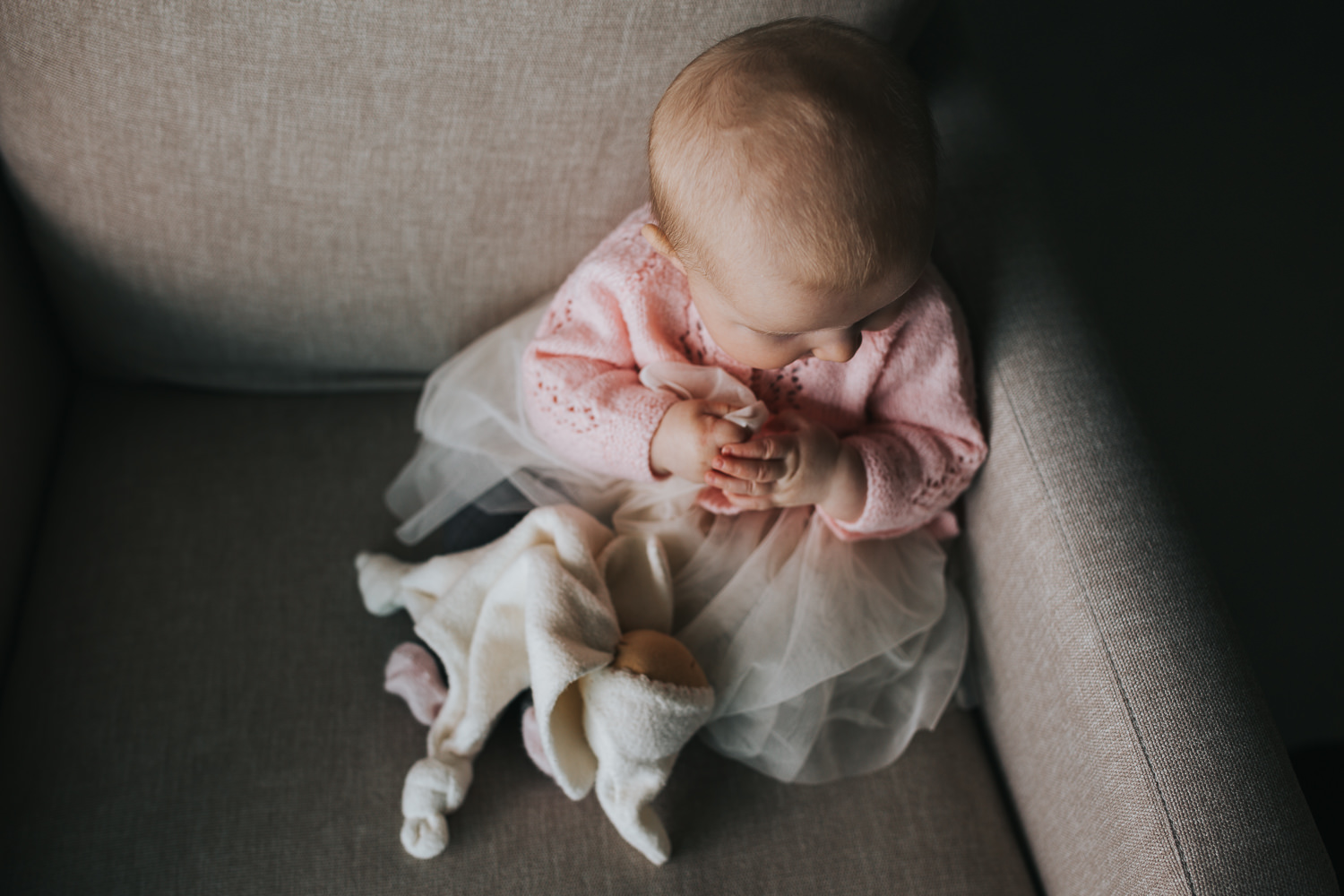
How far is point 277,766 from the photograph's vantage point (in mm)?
803

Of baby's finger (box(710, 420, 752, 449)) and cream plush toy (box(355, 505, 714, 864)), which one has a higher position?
baby's finger (box(710, 420, 752, 449))

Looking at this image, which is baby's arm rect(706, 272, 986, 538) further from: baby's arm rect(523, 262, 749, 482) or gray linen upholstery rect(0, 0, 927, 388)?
gray linen upholstery rect(0, 0, 927, 388)

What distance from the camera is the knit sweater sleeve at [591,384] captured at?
810 mm

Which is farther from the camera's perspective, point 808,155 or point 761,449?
point 761,449

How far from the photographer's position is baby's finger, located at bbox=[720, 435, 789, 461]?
29.9 inches

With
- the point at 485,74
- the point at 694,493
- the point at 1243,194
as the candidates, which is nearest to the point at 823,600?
the point at 694,493

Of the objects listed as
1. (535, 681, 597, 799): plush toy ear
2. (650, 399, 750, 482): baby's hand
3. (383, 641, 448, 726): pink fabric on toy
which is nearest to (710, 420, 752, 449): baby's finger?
(650, 399, 750, 482): baby's hand

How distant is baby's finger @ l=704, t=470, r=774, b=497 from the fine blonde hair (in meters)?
0.21

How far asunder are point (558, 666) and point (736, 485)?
0.22 metres

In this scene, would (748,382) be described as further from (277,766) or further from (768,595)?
(277,766)

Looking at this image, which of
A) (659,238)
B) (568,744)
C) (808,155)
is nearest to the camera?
(808,155)

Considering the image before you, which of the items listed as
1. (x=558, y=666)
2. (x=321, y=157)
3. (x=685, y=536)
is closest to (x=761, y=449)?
(x=685, y=536)

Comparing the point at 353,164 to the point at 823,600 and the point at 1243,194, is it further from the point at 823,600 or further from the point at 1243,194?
the point at 1243,194

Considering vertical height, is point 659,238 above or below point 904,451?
above
